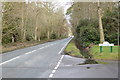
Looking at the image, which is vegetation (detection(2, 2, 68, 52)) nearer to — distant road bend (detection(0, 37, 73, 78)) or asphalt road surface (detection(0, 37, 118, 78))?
distant road bend (detection(0, 37, 73, 78))

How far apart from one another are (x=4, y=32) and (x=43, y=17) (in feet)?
66.8

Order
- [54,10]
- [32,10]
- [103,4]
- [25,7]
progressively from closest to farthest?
[103,4] < [25,7] < [32,10] < [54,10]

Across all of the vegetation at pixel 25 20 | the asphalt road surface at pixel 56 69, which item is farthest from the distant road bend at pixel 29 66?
the vegetation at pixel 25 20

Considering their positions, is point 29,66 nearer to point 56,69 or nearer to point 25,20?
point 56,69

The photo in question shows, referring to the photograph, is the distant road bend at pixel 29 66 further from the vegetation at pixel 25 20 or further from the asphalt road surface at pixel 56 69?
the vegetation at pixel 25 20

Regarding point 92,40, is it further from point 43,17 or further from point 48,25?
point 48,25

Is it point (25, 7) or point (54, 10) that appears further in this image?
point (54, 10)

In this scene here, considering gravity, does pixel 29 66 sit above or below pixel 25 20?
below

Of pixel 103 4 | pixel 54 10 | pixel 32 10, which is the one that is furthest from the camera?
pixel 54 10

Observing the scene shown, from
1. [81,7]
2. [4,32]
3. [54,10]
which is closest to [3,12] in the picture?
[4,32]

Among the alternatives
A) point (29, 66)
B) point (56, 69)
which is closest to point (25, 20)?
point (29, 66)

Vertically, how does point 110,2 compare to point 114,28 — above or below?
above

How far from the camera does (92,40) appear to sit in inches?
1200

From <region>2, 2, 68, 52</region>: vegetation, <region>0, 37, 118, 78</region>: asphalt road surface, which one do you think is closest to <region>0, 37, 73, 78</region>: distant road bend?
<region>0, 37, 118, 78</region>: asphalt road surface
